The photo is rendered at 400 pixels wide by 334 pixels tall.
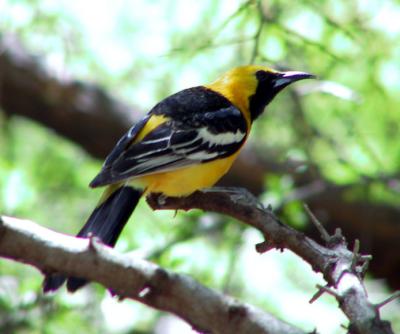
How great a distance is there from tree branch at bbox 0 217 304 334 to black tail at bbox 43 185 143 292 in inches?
48.5

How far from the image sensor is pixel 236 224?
6.30m

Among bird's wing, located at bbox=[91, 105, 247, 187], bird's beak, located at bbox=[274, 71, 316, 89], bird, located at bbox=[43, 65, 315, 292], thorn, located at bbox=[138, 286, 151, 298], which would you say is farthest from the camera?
bird's beak, located at bbox=[274, 71, 316, 89]

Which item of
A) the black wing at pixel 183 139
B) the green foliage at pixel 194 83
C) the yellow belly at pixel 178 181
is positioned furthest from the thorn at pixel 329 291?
the green foliage at pixel 194 83

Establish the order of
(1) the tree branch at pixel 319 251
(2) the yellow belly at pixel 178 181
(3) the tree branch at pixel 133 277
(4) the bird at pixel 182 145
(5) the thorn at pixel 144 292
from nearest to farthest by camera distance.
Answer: (3) the tree branch at pixel 133 277
(5) the thorn at pixel 144 292
(1) the tree branch at pixel 319 251
(4) the bird at pixel 182 145
(2) the yellow belly at pixel 178 181

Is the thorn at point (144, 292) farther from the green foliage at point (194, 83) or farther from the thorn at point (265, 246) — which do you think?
the green foliage at point (194, 83)

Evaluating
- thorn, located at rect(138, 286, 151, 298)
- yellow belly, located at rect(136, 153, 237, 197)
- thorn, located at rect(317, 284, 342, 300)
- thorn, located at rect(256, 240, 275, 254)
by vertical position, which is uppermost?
yellow belly, located at rect(136, 153, 237, 197)

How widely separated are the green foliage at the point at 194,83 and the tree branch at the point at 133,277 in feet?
8.85

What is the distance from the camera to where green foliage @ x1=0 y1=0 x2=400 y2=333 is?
Answer: 18.8 feet

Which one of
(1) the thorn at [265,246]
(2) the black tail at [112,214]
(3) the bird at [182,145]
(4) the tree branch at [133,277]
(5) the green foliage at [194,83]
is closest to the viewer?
(4) the tree branch at [133,277]

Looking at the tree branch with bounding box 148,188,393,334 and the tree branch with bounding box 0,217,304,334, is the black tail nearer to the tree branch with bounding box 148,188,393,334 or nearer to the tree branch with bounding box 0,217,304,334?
the tree branch with bounding box 148,188,393,334

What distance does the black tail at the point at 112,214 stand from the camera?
12.5 ft

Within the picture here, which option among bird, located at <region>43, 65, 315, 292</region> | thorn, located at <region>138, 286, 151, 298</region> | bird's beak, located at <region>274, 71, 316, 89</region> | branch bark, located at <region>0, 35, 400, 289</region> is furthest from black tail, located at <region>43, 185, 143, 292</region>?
branch bark, located at <region>0, 35, 400, 289</region>

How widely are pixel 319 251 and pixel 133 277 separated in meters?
0.99

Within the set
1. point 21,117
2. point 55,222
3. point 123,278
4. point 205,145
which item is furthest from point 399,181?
point 123,278
